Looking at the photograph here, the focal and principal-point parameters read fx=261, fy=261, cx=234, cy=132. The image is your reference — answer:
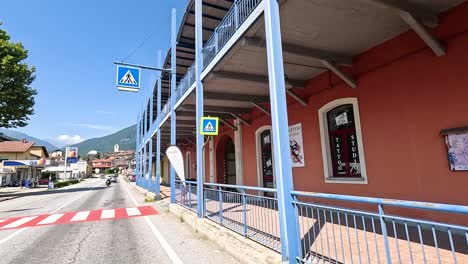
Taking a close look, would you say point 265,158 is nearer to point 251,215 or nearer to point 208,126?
point 208,126

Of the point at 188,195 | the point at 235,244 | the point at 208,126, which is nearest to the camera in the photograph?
the point at 235,244

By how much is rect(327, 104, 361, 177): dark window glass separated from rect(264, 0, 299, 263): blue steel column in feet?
13.4

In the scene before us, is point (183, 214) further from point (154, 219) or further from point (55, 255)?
point (55, 255)

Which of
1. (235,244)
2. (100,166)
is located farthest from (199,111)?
(100,166)

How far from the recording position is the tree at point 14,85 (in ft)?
64.2

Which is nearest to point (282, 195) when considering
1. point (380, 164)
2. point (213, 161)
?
point (380, 164)

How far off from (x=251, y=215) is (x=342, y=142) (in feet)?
13.1

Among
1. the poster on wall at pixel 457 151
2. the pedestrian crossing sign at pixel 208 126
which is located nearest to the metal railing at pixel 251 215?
the pedestrian crossing sign at pixel 208 126

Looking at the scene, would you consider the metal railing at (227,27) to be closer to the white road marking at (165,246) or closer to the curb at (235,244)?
the curb at (235,244)

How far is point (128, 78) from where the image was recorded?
929 cm

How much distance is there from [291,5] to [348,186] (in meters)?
4.95

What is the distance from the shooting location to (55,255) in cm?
521

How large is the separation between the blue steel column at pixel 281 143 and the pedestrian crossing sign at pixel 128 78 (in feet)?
21.1

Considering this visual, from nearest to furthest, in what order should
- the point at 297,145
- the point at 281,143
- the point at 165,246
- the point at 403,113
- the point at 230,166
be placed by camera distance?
the point at 281,143
the point at 165,246
the point at 403,113
the point at 297,145
the point at 230,166
